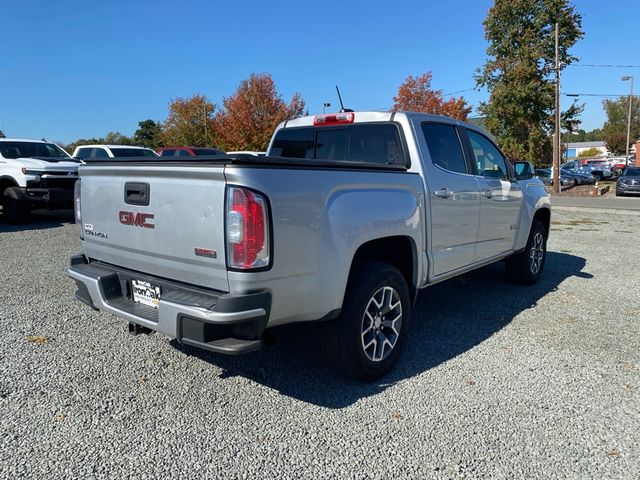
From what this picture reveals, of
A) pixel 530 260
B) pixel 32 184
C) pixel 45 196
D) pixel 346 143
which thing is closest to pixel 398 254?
pixel 346 143

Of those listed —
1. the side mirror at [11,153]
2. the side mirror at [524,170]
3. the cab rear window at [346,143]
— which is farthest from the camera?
the side mirror at [11,153]

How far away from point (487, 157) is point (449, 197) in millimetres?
1352

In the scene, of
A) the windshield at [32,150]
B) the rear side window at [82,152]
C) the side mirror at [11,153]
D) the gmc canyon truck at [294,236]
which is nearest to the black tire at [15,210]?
the side mirror at [11,153]

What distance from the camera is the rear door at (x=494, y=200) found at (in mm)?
4926

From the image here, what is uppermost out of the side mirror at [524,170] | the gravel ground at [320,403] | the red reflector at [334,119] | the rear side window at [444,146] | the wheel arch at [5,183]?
the red reflector at [334,119]

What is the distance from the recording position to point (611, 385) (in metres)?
3.56

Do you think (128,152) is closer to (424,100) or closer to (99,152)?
(99,152)

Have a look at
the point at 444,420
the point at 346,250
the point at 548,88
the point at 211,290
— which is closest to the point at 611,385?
the point at 444,420

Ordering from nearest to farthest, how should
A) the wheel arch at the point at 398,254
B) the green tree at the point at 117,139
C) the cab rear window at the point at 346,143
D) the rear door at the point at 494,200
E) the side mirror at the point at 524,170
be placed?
the wheel arch at the point at 398,254, the cab rear window at the point at 346,143, the rear door at the point at 494,200, the side mirror at the point at 524,170, the green tree at the point at 117,139

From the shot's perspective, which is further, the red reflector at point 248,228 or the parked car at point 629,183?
the parked car at point 629,183

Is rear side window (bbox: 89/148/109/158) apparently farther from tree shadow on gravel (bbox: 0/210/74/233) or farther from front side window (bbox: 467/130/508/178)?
front side window (bbox: 467/130/508/178)

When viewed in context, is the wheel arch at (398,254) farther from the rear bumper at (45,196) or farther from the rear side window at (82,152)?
the rear side window at (82,152)

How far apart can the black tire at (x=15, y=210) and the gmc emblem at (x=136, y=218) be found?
31.3 feet

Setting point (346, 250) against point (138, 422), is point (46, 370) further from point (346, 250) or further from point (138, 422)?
point (346, 250)
